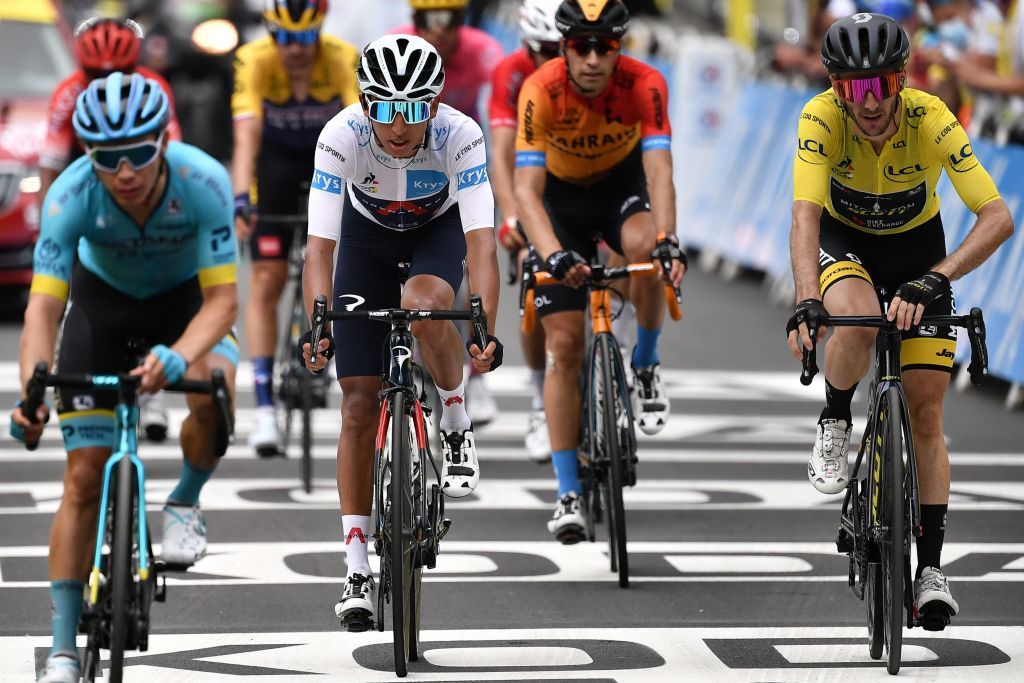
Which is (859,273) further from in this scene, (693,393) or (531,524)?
(693,393)

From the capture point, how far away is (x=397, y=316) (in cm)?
669

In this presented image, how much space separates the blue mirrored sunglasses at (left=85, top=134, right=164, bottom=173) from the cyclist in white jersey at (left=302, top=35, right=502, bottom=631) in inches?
33.4

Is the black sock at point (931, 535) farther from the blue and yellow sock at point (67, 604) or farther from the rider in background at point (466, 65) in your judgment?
the rider in background at point (466, 65)

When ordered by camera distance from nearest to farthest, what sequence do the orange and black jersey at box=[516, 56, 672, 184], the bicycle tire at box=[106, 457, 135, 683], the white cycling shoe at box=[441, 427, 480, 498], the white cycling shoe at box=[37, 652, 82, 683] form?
the bicycle tire at box=[106, 457, 135, 683] → the white cycling shoe at box=[37, 652, 82, 683] → the white cycling shoe at box=[441, 427, 480, 498] → the orange and black jersey at box=[516, 56, 672, 184]

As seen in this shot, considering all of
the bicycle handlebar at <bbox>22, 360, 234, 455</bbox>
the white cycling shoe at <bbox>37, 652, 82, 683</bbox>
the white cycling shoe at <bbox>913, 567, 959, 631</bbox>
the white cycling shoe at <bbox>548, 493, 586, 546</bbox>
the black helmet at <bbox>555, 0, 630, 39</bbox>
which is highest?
the black helmet at <bbox>555, 0, 630, 39</bbox>

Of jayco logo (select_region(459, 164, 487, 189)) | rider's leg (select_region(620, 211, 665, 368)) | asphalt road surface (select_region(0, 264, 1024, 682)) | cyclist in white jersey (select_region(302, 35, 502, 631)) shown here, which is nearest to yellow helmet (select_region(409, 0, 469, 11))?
rider's leg (select_region(620, 211, 665, 368))

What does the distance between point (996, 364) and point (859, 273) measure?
6103mm

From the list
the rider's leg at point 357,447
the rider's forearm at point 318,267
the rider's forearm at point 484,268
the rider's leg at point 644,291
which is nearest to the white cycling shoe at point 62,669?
the rider's leg at point 357,447

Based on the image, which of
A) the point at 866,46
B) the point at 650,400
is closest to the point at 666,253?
the point at 650,400

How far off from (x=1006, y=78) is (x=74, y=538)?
29.6ft

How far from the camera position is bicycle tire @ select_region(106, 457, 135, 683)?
5656mm

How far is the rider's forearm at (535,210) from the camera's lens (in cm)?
814

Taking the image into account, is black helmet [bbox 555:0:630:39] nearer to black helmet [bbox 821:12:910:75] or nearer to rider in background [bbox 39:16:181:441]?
black helmet [bbox 821:12:910:75]

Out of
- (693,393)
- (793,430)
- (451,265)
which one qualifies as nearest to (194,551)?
(451,265)
